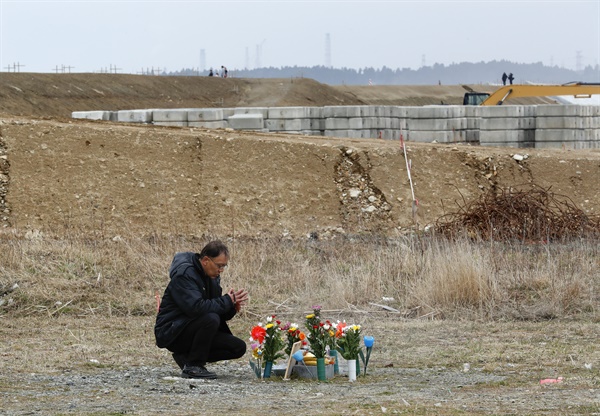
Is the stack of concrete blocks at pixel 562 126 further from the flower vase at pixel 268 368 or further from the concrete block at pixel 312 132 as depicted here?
the flower vase at pixel 268 368

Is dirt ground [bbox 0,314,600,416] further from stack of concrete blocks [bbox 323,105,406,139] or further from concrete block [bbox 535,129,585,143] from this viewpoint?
concrete block [bbox 535,129,585,143]

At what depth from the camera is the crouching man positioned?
8.14 m

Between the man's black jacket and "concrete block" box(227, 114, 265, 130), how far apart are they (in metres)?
18.8

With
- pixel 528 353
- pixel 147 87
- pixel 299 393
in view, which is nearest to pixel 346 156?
pixel 528 353

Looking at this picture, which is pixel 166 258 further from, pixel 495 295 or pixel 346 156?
pixel 346 156

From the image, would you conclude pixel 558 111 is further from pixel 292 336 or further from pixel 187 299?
pixel 187 299

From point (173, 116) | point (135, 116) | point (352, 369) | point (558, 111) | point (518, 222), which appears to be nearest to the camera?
point (352, 369)

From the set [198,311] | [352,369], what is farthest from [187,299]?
[352,369]

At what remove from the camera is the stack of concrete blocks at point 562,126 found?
2686 cm

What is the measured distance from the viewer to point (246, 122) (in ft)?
89.0

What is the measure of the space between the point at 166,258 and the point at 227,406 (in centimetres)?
732

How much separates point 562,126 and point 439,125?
10.6 feet

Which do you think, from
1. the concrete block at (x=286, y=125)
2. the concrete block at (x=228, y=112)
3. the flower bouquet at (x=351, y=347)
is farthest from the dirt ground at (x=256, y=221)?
the concrete block at (x=228, y=112)

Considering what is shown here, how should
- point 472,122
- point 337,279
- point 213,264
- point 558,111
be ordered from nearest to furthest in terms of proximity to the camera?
1. point 213,264
2. point 337,279
3. point 558,111
4. point 472,122
